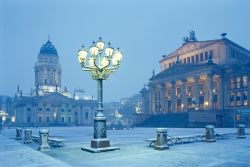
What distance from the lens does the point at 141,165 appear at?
10500mm

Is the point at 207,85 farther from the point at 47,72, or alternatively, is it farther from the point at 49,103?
the point at 47,72

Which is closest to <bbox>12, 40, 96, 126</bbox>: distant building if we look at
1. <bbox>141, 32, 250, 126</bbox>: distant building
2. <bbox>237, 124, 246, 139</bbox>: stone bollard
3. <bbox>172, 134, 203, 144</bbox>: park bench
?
<bbox>141, 32, 250, 126</bbox>: distant building

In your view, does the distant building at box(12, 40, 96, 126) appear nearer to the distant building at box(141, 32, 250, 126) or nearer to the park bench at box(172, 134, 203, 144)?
the distant building at box(141, 32, 250, 126)

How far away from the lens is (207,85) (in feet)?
197

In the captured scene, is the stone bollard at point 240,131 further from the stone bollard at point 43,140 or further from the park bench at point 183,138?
the stone bollard at point 43,140

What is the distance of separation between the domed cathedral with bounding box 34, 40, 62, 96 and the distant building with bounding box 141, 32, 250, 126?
56.2 m

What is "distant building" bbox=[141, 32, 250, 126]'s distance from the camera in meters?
53.4

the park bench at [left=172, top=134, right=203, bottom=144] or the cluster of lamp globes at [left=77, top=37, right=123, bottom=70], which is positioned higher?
the cluster of lamp globes at [left=77, top=37, right=123, bottom=70]

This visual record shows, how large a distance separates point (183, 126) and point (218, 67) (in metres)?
16.6

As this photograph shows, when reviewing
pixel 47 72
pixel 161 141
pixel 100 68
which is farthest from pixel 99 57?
pixel 47 72

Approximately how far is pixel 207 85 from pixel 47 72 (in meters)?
75.7

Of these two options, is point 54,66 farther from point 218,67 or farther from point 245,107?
point 245,107

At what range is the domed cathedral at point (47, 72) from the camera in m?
113

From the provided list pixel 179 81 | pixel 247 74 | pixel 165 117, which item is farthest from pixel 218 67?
pixel 165 117
